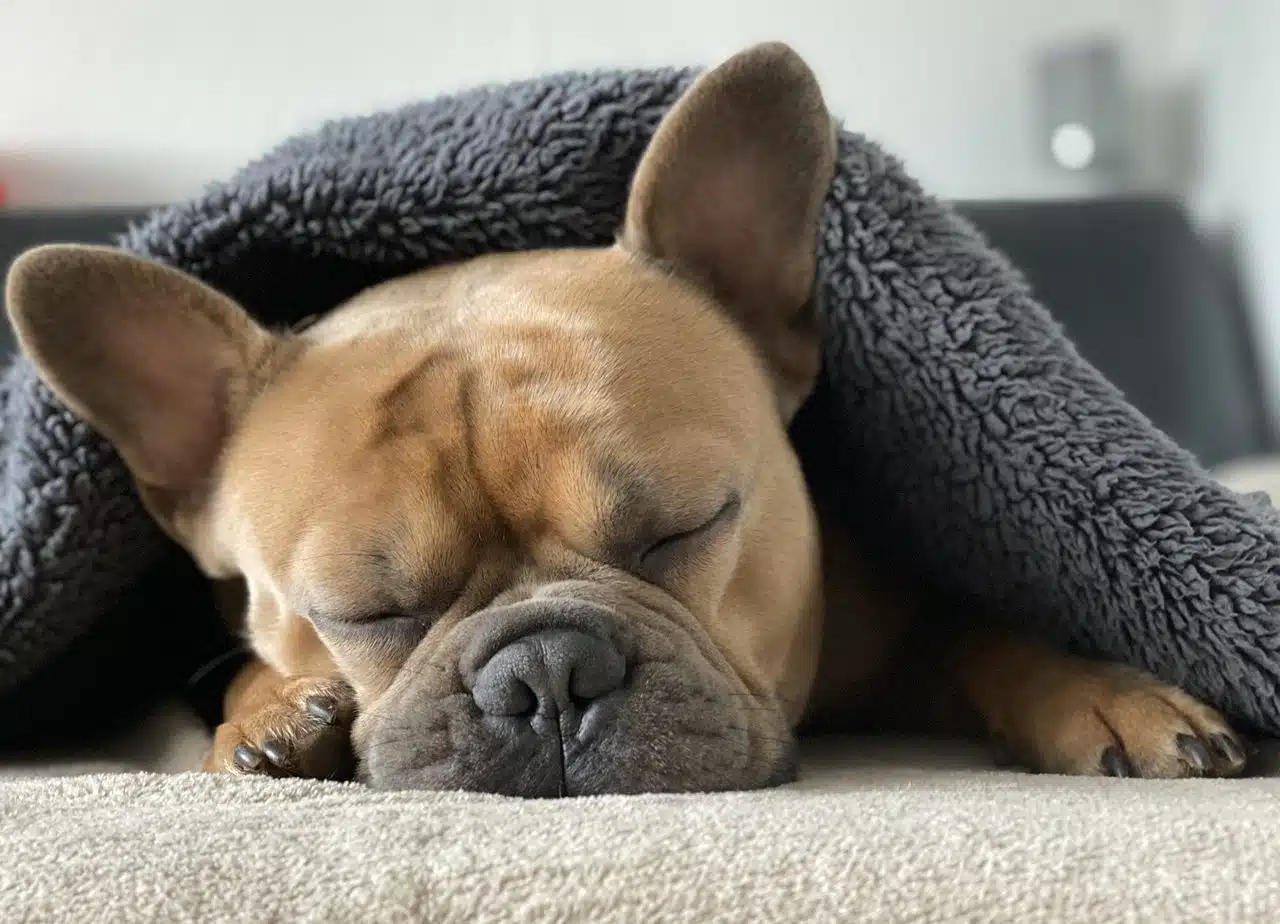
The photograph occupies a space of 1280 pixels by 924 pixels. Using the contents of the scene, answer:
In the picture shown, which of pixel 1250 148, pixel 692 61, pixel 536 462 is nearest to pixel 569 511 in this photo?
pixel 536 462

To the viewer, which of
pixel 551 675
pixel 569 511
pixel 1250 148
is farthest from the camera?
pixel 1250 148

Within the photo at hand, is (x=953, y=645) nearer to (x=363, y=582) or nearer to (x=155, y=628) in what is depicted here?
(x=363, y=582)

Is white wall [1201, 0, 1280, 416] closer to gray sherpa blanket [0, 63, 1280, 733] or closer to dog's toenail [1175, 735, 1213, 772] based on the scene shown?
gray sherpa blanket [0, 63, 1280, 733]

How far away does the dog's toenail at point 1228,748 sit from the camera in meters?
0.93

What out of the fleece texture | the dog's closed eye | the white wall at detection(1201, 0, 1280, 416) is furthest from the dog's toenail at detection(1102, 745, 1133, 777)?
the white wall at detection(1201, 0, 1280, 416)

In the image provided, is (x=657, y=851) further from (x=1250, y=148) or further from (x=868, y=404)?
(x=1250, y=148)

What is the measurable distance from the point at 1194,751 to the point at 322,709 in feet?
2.20

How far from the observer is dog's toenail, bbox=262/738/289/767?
0.95 metres

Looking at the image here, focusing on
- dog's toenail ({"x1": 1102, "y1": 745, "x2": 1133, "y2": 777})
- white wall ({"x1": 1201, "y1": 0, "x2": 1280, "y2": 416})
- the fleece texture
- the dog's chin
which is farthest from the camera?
white wall ({"x1": 1201, "y1": 0, "x2": 1280, "y2": 416})

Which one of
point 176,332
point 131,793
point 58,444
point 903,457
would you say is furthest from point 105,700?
point 903,457

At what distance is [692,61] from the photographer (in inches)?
115

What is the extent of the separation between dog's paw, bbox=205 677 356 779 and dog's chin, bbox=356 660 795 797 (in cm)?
9

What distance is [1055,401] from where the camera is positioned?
106 centimetres

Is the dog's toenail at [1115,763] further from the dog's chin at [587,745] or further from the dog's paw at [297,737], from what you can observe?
the dog's paw at [297,737]
